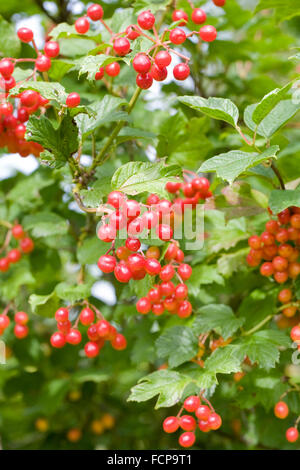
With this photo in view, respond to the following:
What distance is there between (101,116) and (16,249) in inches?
26.8

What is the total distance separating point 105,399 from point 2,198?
109cm

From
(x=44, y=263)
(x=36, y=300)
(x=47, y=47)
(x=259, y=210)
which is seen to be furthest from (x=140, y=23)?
(x=44, y=263)

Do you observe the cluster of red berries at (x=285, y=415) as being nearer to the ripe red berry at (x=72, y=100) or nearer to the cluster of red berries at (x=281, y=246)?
the cluster of red berries at (x=281, y=246)

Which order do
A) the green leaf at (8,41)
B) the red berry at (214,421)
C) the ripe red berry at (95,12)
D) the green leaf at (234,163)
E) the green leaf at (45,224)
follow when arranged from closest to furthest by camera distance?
the green leaf at (234,163) → the red berry at (214,421) → the ripe red berry at (95,12) → the green leaf at (8,41) → the green leaf at (45,224)

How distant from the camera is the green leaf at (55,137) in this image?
1.07 meters

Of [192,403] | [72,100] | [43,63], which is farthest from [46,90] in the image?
[192,403]

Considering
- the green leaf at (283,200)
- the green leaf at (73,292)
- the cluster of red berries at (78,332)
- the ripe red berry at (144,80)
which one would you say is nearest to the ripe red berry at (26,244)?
the green leaf at (73,292)

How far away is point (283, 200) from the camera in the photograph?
1.05 meters

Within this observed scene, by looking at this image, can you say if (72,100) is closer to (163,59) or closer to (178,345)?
(163,59)

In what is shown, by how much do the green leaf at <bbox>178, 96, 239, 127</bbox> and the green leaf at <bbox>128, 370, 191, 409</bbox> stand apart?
1.96 ft

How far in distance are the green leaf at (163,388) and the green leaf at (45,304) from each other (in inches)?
13.5

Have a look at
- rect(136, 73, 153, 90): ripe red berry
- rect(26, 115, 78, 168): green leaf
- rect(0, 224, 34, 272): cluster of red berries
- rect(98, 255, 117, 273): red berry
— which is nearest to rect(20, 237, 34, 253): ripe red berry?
rect(0, 224, 34, 272): cluster of red berries

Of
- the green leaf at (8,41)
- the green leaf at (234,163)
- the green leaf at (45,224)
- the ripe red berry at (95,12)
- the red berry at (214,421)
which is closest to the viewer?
the green leaf at (234,163)

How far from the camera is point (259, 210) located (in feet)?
4.15
